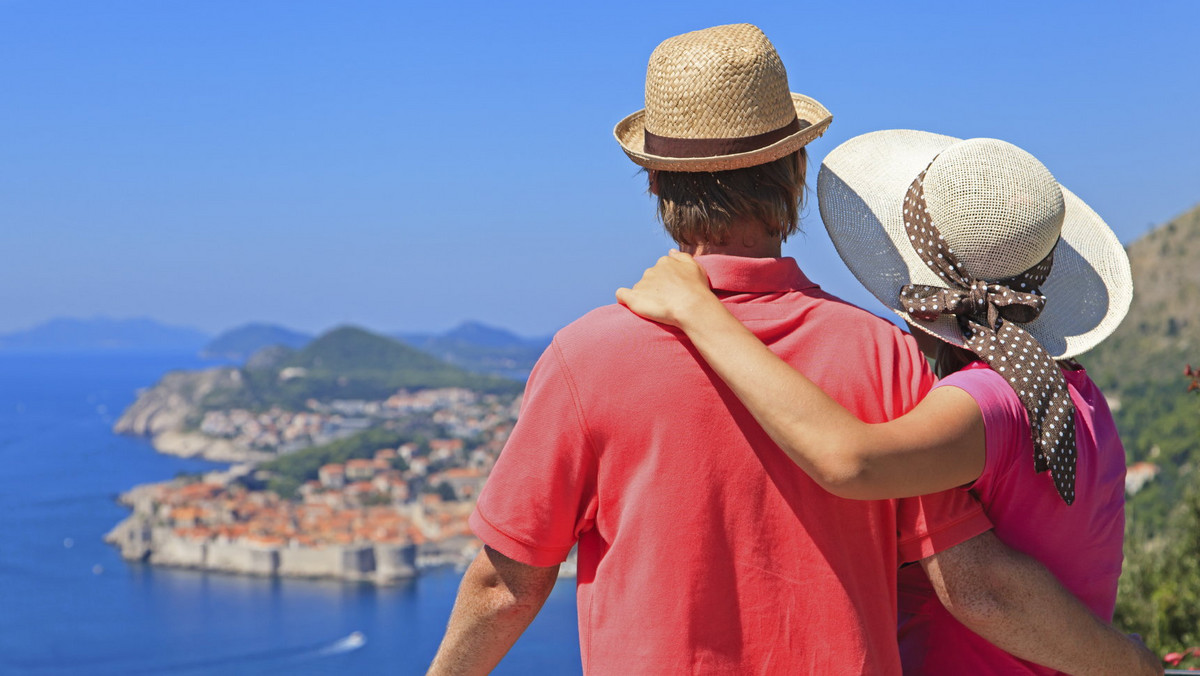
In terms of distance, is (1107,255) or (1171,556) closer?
(1107,255)

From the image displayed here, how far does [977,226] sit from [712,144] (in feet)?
0.89

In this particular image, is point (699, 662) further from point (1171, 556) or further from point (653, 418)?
point (1171, 556)

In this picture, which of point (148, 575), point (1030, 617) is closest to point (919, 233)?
point (1030, 617)

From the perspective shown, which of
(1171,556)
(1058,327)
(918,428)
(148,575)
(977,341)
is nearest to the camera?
(918,428)

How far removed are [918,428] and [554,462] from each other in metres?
0.31

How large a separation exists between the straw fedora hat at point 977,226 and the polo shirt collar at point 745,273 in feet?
0.55

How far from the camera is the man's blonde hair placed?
0.94 meters

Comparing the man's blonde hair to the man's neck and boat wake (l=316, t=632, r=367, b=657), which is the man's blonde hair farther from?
boat wake (l=316, t=632, r=367, b=657)

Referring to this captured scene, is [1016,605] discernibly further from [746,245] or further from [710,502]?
[746,245]

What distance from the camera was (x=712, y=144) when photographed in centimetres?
93

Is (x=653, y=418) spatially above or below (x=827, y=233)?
below

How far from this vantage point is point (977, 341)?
37.6 inches

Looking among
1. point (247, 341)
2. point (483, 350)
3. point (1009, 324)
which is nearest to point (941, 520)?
point (1009, 324)

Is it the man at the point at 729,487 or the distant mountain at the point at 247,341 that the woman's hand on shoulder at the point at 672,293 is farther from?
the distant mountain at the point at 247,341
